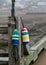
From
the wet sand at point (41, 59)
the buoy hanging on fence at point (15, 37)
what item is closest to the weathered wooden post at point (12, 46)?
the buoy hanging on fence at point (15, 37)

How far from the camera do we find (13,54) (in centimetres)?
298

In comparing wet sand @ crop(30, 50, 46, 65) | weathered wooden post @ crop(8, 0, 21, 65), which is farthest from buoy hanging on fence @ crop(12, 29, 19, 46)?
wet sand @ crop(30, 50, 46, 65)

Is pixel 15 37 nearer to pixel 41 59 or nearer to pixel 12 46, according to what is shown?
pixel 12 46

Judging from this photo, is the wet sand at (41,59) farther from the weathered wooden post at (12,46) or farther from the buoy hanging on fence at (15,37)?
the buoy hanging on fence at (15,37)

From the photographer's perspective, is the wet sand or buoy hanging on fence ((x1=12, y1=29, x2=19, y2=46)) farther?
the wet sand

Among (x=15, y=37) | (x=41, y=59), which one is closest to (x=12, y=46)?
(x=15, y=37)

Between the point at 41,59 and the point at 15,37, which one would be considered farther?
the point at 41,59

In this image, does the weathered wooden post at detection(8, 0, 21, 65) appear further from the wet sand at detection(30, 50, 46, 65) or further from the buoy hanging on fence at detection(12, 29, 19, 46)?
the wet sand at detection(30, 50, 46, 65)

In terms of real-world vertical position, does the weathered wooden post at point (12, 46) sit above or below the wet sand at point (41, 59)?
above

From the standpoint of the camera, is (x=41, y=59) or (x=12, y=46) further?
(x=41, y=59)

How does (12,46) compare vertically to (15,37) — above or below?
below

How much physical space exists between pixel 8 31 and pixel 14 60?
16.7 inches

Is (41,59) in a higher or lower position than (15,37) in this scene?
lower

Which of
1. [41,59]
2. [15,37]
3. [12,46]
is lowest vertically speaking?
[41,59]
